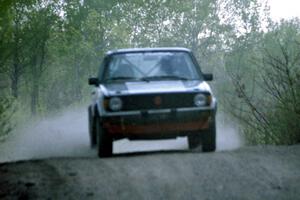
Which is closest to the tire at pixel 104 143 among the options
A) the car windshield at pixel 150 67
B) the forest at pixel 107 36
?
the car windshield at pixel 150 67

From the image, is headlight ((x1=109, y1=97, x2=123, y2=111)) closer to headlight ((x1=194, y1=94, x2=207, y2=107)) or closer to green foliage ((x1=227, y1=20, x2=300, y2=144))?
headlight ((x1=194, y1=94, x2=207, y2=107))

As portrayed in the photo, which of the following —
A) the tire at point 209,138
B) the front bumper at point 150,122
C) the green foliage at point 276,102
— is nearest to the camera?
the front bumper at point 150,122

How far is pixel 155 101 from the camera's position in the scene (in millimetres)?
10828

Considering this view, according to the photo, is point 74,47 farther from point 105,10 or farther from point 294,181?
point 294,181

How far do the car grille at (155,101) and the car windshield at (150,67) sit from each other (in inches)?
33.2

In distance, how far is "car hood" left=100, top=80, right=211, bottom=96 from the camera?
A: 10883mm

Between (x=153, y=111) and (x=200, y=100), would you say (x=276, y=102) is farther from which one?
(x=153, y=111)

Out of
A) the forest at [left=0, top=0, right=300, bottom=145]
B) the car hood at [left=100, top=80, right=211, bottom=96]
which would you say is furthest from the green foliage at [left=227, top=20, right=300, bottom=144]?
the forest at [left=0, top=0, right=300, bottom=145]

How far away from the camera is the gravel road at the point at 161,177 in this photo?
299 inches

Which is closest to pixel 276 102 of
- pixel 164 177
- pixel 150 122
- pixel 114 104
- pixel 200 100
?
pixel 200 100

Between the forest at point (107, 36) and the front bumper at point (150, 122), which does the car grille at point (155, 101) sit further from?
the forest at point (107, 36)

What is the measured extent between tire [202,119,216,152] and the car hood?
1.97ft

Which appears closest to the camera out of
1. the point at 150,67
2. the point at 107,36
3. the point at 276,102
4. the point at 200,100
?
the point at 200,100

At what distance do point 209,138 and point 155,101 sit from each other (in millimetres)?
1155
